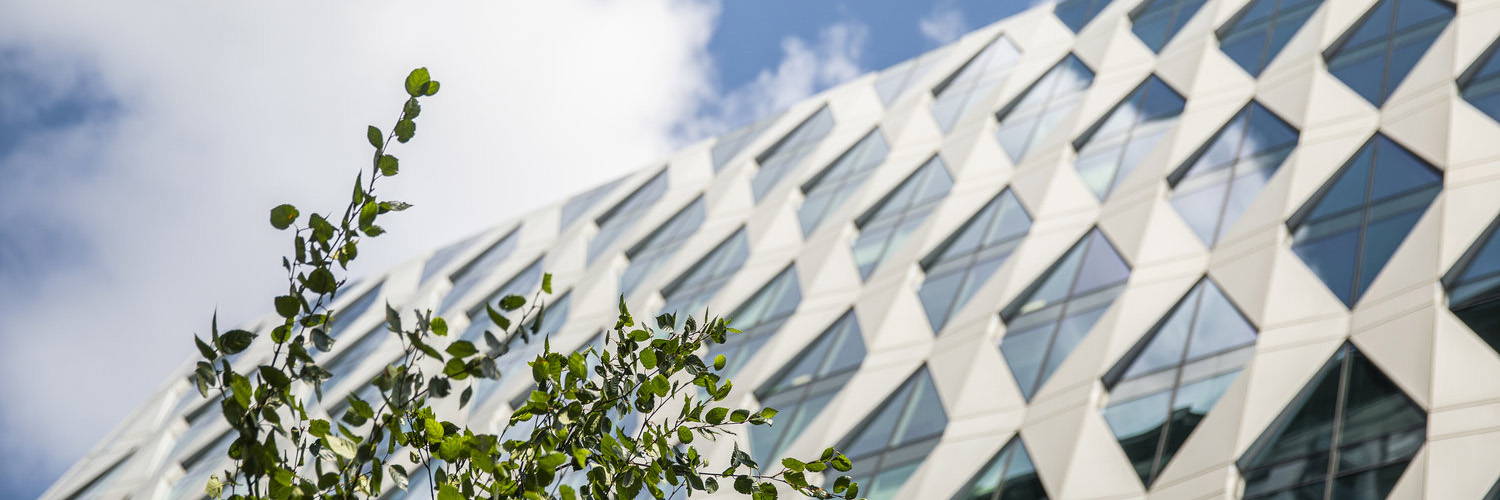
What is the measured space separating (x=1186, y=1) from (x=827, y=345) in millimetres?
9358

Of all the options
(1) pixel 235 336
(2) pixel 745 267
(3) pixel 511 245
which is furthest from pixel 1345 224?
(3) pixel 511 245

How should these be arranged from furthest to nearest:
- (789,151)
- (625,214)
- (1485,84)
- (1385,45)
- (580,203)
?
(580,203), (625,214), (789,151), (1385,45), (1485,84)

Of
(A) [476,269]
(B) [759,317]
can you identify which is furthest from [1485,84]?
(A) [476,269]

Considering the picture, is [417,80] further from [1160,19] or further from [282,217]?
[1160,19]

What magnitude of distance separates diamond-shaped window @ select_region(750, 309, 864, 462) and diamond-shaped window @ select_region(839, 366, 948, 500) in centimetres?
105

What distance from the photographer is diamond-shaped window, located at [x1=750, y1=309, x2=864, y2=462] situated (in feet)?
55.4

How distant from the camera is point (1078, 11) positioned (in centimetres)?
2419

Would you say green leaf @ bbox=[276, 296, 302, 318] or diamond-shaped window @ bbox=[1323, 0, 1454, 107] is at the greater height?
diamond-shaped window @ bbox=[1323, 0, 1454, 107]

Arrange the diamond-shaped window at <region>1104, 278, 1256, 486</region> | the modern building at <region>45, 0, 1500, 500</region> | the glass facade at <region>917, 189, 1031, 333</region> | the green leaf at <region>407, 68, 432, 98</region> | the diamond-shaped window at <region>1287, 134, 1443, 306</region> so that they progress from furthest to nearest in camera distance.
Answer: the glass facade at <region>917, 189, 1031, 333</region> → the diamond-shaped window at <region>1287, 134, 1443, 306</region> → the diamond-shaped window at <region>1104, 278, 1256, 486</region> → the modern building at <region>45, 0, 1500, 500</region> → the green leaf at <region>407, 68, 432, 98</region>

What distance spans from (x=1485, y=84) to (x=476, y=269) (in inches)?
931

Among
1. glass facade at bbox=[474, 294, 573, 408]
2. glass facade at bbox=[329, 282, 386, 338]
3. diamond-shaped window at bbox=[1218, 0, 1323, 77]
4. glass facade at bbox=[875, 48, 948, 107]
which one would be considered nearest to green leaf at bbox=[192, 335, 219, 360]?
diamond-shaped window at bbox=[1218, 0, 1323, 77]

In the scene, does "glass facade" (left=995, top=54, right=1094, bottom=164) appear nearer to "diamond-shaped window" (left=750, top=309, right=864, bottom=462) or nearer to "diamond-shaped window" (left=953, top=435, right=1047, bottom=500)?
"diamond-shaped window" (left=750, top=309, right=864, bottom=462)

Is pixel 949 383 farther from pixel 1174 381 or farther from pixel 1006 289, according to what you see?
pixel 1174 381

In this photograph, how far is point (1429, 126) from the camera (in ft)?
46.8
